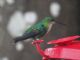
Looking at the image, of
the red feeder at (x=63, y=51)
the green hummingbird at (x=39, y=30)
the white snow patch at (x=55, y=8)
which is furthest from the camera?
the white snow patch at (x=55, y=8)

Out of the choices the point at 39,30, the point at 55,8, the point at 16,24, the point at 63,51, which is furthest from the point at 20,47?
the point at 63,51

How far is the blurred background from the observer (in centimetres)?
383

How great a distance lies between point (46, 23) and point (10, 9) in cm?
138

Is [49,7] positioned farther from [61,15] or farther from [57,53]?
[57,53]

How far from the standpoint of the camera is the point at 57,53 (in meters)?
2.01

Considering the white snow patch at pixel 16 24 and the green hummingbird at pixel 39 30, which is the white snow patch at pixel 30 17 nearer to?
the white snow patch at pixel 16 24

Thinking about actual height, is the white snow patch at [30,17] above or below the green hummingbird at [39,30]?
below

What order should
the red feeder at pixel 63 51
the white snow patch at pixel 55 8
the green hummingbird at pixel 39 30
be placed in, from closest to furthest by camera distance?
the red feeder at pixel 63 51 → the green hummingbird at pixel 39 30 → the white snow patch at pixel 55 8

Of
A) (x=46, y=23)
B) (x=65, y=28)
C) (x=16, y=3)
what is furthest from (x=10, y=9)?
(x=46, y=23)

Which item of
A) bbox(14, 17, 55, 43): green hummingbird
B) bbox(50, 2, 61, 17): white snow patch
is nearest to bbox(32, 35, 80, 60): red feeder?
bbox(14, 17, 55, 43): green hummingbird

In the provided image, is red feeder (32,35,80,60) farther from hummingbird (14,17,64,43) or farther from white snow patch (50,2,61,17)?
A: white snow patch (50,2,61,17)

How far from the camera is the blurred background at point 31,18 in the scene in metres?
3.83

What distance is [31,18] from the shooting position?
3.84 m

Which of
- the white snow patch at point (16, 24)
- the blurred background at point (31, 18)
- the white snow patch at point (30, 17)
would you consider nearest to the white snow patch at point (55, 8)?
the blurred background at point (31, 18)
